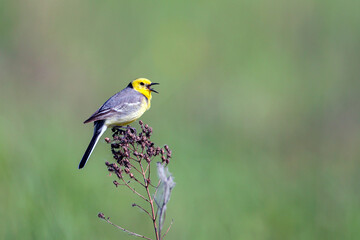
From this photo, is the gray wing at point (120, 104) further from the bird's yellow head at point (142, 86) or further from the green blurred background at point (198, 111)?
the green blurred background at point (198, 111)

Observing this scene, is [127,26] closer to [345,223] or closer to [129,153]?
[345,223]

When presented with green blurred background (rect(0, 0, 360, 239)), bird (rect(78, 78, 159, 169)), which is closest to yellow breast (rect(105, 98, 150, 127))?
bird (rect(78, 78, 159, 169))

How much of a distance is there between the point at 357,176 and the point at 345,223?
4.39 ft

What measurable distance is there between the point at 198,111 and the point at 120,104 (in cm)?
545

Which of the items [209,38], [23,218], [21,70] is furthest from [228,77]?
[23,218]

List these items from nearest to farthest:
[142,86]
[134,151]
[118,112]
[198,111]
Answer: [134,151] → [118,112] → [142,86] → [198,111]

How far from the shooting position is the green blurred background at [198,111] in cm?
608

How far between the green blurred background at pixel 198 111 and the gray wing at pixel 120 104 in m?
1.36

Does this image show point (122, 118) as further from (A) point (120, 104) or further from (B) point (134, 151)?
(B) point (134, 151)

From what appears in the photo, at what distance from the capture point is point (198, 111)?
988 cm

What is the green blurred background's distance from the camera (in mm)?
6078

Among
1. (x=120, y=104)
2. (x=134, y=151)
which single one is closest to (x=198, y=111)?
(x=120, y=104)

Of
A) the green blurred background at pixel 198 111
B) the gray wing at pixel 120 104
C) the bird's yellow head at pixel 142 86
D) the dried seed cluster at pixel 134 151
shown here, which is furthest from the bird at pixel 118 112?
the green blurred background at pixel 198 111

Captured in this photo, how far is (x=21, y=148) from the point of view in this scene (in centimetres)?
652
